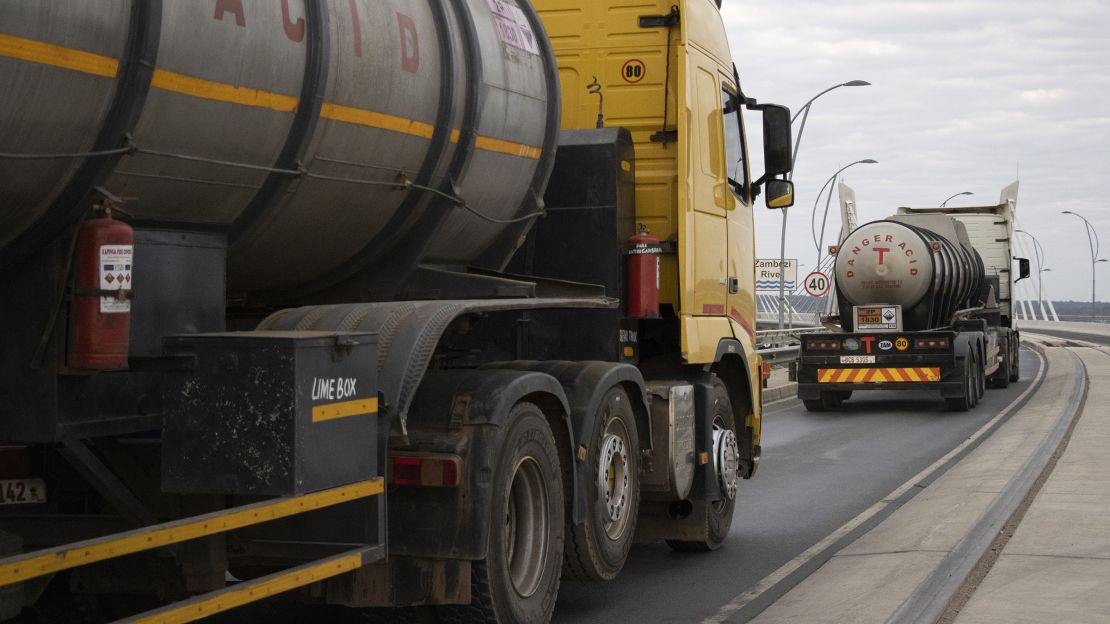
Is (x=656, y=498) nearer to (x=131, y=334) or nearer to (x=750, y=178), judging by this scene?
(x=750, y=178)

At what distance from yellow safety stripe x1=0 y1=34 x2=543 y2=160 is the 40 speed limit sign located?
3262 cm

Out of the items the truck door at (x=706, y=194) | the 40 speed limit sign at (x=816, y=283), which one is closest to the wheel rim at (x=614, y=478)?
the truck door at (x=706, y=194)

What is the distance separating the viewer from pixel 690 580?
8164mm

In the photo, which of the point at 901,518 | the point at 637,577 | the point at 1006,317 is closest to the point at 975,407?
the point at 1006,317

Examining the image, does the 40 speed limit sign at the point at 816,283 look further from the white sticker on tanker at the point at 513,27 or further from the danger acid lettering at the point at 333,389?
the danger acid lettering at the point at 333,389

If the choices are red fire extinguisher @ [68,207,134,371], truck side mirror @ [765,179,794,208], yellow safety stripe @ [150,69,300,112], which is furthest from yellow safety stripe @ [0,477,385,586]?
truck side mirror @ [765,179,794,208]

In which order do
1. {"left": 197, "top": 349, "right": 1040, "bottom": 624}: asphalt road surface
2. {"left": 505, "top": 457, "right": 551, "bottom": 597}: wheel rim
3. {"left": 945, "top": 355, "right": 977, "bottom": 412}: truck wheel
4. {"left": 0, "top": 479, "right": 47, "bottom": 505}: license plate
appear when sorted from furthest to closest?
1. {"left": 945, "top": 355, "right": 977, "bottom": 412}: truck wheel
2. {"left": 197, "top": 349, "right": 1040, "bottom": 624}: asphalt road surface
3. {"left": 505, "top": 457, "right": 551, "bottom": 597}: wheel rim
4. {"left": 0, "top": 479, "right": 47, "bottom": 505}: license plate

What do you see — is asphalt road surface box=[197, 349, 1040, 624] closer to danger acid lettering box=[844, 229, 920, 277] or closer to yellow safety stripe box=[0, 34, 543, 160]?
yellow safety stripe box=[0, 34, 543, 160]

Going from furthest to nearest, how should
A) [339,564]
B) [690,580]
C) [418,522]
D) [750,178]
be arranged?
[750,178], [690,580], [418,522], [339,564]

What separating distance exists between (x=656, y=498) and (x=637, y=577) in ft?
1.64

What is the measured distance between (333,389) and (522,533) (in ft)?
5.84

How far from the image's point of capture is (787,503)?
38.0 feet

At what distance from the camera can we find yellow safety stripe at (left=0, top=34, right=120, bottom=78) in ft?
13.1

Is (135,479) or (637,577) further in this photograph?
(637,577)
